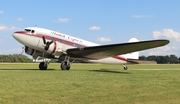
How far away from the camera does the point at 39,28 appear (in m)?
24.5

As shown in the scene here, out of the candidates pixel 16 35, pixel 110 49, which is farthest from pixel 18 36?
pixel 110 49

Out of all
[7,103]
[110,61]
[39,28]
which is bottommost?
[7,103]

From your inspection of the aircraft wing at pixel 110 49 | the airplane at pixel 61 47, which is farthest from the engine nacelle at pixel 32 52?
the aircraft wing at pixel 110 49

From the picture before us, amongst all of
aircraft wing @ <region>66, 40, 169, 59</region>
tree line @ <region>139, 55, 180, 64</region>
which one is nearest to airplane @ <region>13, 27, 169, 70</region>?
aircraft wing @ <region>66, 40, 169, 59</region>

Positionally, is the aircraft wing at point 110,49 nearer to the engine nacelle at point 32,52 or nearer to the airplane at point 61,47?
the airplane at point 61,47

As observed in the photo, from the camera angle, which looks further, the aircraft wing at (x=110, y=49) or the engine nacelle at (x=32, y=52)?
the engine nacelle at (x=32, y=52)

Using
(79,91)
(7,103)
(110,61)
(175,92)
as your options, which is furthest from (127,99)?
(110,61)

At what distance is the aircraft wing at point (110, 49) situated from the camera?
2097cm

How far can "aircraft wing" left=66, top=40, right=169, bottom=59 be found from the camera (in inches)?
826

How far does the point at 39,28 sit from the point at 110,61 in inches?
393

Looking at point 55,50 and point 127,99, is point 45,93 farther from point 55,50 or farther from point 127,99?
point 55,50

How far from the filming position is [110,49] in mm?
24375

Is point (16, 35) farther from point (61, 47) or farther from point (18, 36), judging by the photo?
point (61, 47)

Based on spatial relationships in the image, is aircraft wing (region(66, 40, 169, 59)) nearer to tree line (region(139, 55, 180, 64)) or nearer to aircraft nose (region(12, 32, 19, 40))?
aircraft nose (region(12, 32, 19, 40))
